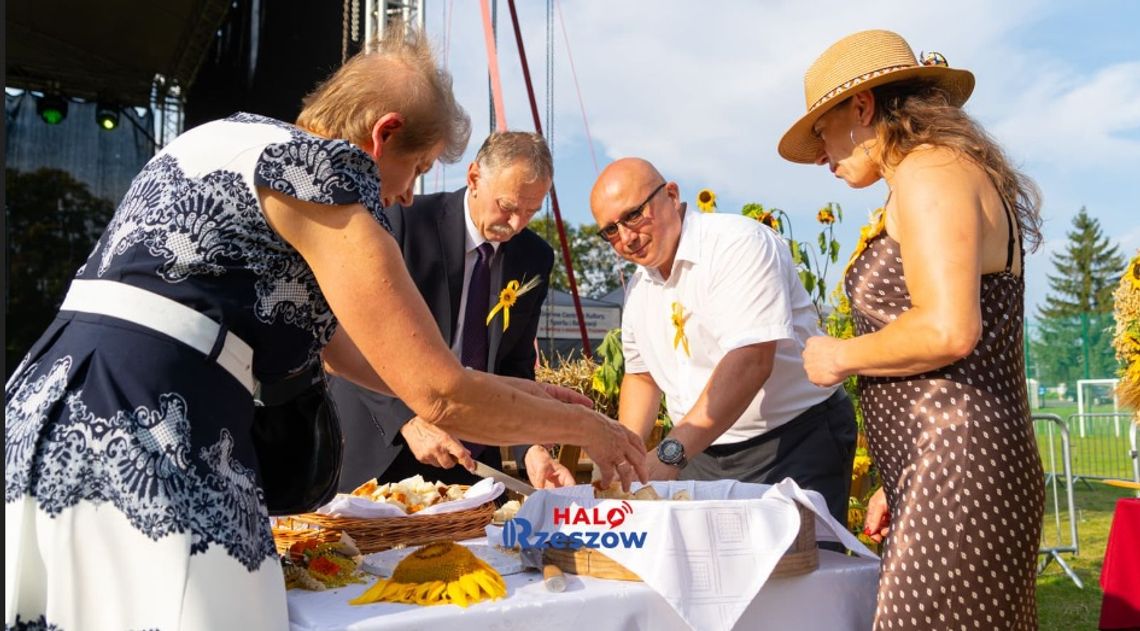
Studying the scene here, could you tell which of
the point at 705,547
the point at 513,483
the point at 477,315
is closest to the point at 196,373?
the point at 705,547

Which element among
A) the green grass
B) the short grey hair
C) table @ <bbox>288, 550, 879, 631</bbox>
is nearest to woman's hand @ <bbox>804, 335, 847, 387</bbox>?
table @ <bbox>288, 550, 879, 631</bbox>

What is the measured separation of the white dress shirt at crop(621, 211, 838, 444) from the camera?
7.71ft

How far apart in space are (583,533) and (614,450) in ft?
0.56

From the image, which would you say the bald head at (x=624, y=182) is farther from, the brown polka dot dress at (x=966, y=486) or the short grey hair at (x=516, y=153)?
the brown polka dot dress at (x=966, y=486)

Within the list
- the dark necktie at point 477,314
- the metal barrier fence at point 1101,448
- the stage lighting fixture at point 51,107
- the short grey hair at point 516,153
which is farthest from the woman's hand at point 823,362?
the metal barrier fence at point 1101,448

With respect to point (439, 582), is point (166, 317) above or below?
above

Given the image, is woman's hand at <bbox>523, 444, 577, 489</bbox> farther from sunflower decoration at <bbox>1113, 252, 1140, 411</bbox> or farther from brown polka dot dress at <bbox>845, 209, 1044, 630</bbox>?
sunflower decoration at <bbox>1113, 252, 1140, 411</bbox>

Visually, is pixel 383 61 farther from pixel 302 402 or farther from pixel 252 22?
pixel 252 22

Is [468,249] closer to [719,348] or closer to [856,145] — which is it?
[719,348]

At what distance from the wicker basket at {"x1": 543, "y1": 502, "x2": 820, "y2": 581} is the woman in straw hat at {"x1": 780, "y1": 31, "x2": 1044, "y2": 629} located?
0.42 feet

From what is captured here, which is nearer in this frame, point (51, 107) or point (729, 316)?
point (729, 316)

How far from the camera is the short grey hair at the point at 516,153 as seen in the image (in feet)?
10.0

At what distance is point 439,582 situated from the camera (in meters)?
1.32

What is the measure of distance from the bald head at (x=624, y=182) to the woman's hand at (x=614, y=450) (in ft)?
3.78
